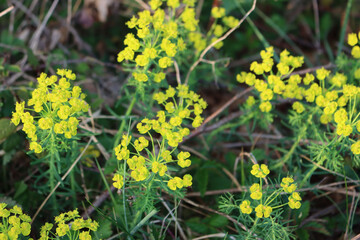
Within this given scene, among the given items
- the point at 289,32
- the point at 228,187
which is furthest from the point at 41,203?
the point at 289,32

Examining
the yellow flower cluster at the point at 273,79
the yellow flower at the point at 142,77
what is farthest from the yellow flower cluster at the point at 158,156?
the yellow flower cluster at the point at 273,79

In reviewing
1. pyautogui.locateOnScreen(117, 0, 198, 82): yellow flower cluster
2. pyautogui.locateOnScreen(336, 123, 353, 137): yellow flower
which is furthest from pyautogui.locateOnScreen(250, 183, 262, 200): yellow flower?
pyautogui.locateOnScreen(117, 0, 198, 82): yellow flower cluster

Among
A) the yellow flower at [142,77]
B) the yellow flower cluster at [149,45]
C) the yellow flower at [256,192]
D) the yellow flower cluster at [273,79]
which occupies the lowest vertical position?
the yellow flower at [256,192]

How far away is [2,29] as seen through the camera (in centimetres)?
428

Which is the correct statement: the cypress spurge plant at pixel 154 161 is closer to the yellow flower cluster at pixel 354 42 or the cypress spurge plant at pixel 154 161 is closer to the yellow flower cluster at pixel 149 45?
the yellow flower cluster at pixel 149 45

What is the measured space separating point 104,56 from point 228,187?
2.14 metres

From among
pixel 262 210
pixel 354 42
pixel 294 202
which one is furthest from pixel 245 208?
pixel 354 42

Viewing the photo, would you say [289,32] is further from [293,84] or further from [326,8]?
[293,84]

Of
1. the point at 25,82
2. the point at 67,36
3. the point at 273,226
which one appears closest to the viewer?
the point at 273,226

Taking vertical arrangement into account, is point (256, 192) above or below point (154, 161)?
below

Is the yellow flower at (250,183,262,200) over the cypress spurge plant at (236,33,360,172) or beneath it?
beneath

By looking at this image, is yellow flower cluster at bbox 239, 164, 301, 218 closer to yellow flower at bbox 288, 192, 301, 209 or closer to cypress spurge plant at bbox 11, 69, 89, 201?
yellow flower at bbox 288, 192, 301, 209

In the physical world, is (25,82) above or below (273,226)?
above

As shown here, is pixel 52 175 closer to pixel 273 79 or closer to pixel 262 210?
pixel 262 210
